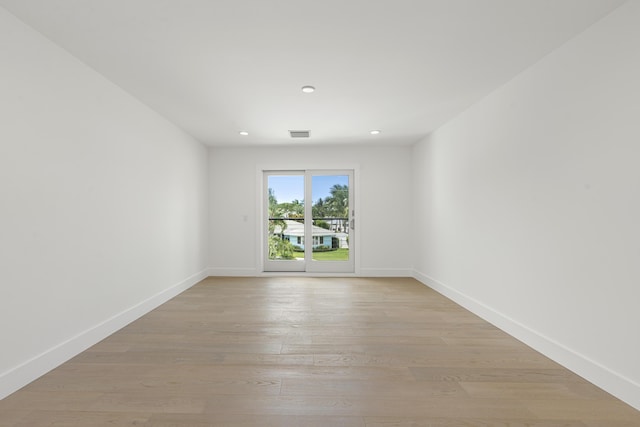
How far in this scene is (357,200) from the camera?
5895 mm

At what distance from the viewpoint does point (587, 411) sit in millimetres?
1841

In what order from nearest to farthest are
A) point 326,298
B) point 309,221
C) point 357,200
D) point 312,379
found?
point 312,379
point 326,298
point 357,200
point 309,221

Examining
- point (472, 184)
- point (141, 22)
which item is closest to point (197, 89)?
point (141, 22)

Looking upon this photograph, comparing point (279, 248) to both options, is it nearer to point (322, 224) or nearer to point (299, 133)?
point (322, 224)

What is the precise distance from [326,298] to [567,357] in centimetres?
267

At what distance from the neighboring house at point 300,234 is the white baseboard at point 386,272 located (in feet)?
2.76

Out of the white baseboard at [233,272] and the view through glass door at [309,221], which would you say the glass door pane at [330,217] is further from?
the white baseboard at [233,272]

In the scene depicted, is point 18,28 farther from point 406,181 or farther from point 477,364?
point 406,181

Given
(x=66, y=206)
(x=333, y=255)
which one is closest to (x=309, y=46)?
(x=66, y=206)

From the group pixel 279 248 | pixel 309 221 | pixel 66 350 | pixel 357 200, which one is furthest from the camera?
pixel 279 248

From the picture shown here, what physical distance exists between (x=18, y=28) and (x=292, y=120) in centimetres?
272

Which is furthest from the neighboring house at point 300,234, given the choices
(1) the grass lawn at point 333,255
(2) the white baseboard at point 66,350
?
(2) the white baseboard at point 66,350

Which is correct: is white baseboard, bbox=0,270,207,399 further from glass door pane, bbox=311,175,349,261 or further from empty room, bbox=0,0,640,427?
glass door pane, bbox=311,175,349,261

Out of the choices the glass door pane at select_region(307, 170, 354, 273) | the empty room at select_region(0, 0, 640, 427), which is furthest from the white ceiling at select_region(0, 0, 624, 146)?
the glass door pane at select_region(307, 170, 354, 273)
